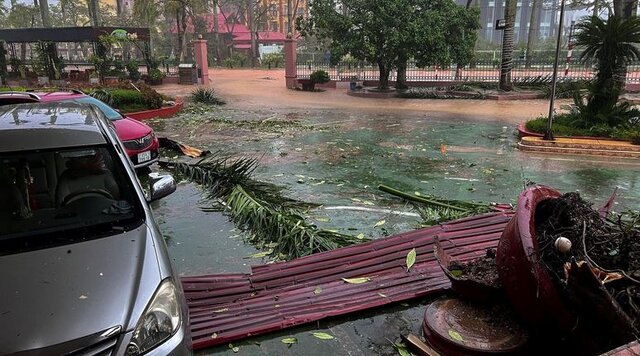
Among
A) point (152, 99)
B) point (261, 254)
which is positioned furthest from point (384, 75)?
point (261, 254)

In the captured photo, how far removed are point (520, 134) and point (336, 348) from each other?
32.6 feet

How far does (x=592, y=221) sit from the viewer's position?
3045mm

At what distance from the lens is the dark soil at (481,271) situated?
3.40m

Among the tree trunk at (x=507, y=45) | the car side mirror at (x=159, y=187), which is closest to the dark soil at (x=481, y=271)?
the car side mirror at (x=159, y=187)

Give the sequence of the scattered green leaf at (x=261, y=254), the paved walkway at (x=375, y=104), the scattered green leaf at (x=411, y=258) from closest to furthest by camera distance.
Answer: the scattered green leaf at (x=411, y=258) < the scattered green leaf at (x=261, y=254) < the paved walkway at (x=375, y=104)

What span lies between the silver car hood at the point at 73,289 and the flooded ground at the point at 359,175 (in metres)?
1.07

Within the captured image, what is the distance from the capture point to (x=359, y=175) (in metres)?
8.27

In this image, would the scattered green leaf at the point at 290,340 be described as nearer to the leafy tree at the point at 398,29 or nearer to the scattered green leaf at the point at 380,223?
the scattered green leaf at the point at 380,223

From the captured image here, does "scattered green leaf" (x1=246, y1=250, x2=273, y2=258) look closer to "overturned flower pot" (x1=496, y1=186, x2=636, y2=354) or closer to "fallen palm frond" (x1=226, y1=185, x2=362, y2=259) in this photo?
"fallen palm frond" (x1=226, y1=185, x2=362, y2=259)

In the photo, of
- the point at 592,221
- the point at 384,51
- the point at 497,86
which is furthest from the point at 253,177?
the point at 497,86

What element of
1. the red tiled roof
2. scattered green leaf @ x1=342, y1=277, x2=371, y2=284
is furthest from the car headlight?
the red tiled roof

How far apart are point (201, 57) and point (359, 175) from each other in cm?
2055

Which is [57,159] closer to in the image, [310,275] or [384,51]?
[310,275]

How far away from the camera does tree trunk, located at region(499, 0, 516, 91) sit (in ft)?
63.4
